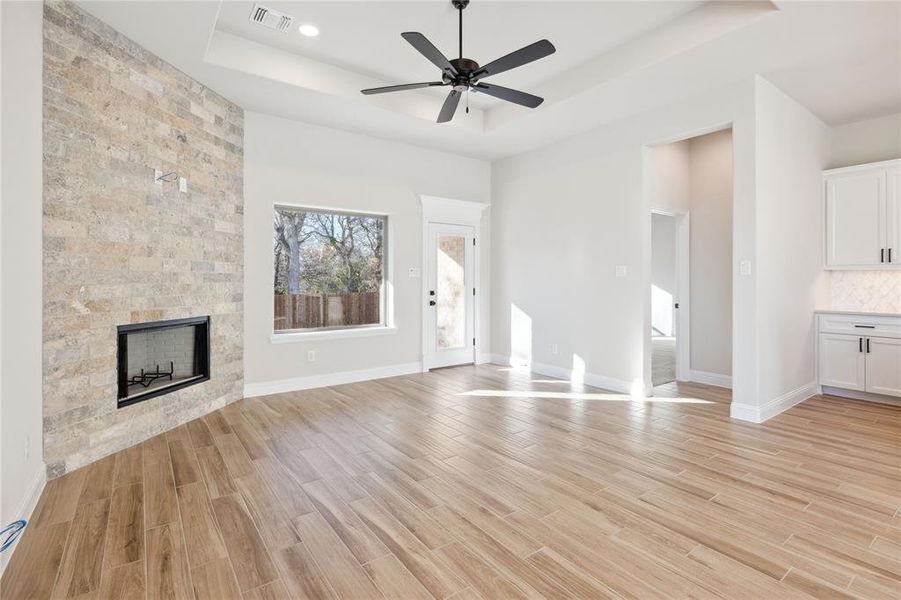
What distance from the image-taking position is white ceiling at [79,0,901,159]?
3.28 meters

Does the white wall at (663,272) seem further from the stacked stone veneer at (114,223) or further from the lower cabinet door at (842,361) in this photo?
the stacked stone veneer at (114,223)

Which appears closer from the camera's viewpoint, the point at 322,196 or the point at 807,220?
the point at 807,220

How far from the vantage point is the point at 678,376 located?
583cm

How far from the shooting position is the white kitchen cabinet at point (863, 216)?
4621 millimetres

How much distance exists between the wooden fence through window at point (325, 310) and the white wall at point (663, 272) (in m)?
7.23

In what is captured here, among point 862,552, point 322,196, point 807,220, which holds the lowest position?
point 862,552

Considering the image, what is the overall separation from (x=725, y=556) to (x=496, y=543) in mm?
1046

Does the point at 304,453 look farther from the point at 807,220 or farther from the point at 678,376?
the point at 807,220

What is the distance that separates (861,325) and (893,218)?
1125 millimetres

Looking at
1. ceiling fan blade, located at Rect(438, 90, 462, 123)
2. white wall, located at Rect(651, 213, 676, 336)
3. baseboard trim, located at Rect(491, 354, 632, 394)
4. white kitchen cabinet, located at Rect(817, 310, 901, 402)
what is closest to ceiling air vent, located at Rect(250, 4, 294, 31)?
ceiling fan blade, located at Rect(438, 90, 462, 123)

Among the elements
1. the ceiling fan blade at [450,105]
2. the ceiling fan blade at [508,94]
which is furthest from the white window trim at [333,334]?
the ceiling fan blade at [508,94]

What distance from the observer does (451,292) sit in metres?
A: 6.72

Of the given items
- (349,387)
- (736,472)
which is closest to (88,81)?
(349,387)

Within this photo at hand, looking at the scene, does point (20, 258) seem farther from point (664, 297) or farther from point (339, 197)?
point (664, 297)
